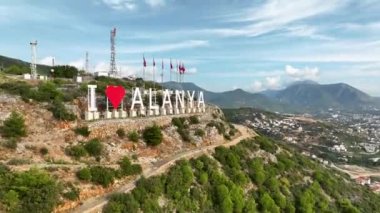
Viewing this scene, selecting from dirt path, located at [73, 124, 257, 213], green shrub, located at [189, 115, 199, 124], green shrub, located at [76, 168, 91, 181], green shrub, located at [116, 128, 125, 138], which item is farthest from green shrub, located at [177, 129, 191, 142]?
green shrub, located at [76, 168, 91, 181]

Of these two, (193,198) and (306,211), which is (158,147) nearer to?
(193,198)

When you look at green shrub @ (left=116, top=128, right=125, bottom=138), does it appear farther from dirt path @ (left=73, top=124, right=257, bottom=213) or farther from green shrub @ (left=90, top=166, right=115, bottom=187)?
green shrub @ (left=90, top=166, right=115, bottom=187)

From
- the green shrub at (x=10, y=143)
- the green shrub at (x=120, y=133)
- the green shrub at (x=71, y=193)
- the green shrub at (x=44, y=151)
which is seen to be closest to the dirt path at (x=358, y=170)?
the green shrub at (x=120, y=133)

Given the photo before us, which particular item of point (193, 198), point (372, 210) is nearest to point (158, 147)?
point (193, 198)

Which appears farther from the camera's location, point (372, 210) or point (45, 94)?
point (372, 210)

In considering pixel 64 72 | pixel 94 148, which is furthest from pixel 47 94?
pixel 64 72
